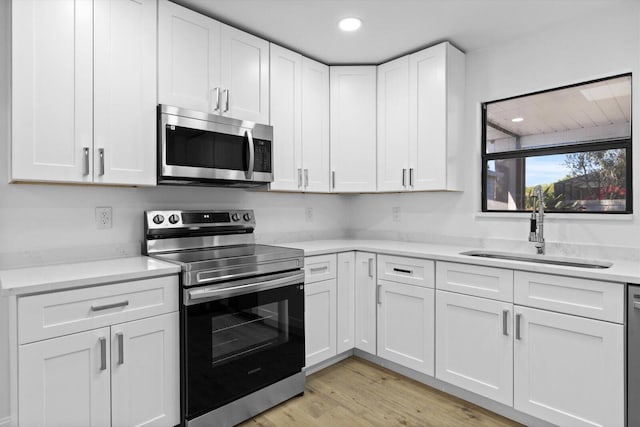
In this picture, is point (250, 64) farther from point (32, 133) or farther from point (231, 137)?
point (32, 133)

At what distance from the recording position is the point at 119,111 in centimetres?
203

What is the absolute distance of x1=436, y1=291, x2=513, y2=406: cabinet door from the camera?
2158mm

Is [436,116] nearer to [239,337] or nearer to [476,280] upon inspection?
[476,280]

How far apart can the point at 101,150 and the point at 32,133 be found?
29cm

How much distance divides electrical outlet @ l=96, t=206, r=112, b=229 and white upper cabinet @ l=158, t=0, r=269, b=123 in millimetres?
724

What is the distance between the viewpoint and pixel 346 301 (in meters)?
2.90

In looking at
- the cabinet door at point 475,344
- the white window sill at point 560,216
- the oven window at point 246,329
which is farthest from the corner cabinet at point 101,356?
the white window sill at point 560,216

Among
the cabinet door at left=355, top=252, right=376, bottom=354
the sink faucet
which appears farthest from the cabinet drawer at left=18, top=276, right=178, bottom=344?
the sink faucet

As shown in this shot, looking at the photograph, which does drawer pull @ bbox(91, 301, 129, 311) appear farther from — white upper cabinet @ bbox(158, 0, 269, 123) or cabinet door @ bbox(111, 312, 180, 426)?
white upper cabinet @ bbox(158, 0, 269, 123)

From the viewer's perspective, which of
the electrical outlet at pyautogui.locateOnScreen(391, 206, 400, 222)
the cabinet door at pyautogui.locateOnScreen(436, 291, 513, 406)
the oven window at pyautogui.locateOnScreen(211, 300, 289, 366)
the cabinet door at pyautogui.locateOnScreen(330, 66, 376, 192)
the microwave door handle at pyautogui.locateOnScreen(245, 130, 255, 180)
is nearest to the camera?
the oven window at pyautogui.locateOnScreen(211, 300, 289, 366)

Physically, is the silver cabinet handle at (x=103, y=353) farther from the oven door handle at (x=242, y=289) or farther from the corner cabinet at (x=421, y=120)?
the corner cabinet at (x=421, y=120)

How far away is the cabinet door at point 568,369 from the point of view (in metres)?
1.79

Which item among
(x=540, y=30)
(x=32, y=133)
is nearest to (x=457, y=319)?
(x=540, y=30)

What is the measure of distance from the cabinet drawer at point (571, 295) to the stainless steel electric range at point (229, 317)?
131cm
